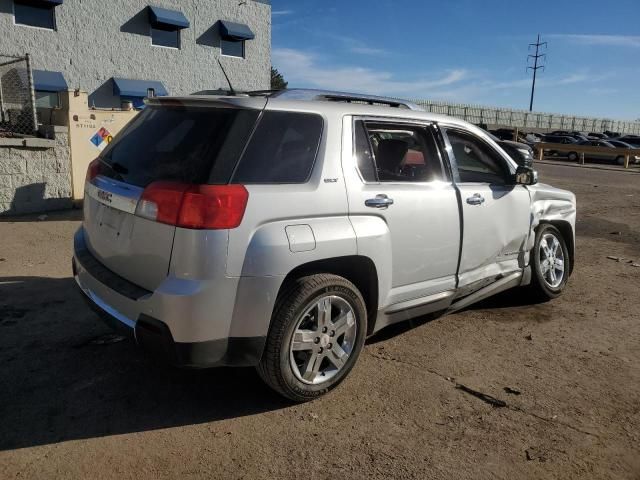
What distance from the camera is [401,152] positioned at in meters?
4.12

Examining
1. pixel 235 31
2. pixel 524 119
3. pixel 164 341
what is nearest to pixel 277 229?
pixel 164 341

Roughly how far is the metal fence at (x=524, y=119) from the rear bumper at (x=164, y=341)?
133 feet

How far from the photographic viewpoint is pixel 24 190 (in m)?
8.48

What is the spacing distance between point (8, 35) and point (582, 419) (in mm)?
22713

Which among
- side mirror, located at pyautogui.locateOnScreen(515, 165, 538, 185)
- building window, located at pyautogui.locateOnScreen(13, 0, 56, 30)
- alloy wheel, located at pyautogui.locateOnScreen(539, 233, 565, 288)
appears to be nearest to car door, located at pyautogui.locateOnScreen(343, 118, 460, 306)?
side mirror, located at pyautogui.locateOnScreen(515, 165, 538, 185)

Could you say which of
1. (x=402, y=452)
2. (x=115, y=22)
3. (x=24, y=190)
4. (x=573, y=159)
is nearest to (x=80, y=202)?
(x=24, y=190)

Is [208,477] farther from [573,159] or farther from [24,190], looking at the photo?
[573,159]

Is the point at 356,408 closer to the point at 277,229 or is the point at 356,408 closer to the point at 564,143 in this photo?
the point at 277,229

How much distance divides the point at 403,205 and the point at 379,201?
24 centimetres

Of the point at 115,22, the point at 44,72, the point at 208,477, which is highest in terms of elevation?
the point at 115,22

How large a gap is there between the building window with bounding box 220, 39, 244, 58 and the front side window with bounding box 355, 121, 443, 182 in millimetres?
24133

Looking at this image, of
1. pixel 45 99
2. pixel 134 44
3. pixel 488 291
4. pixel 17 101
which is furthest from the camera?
pixel 134 44

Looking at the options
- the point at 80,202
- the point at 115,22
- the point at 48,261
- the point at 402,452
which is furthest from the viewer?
the point at 115,22

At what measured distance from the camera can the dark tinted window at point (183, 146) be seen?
2840mm
